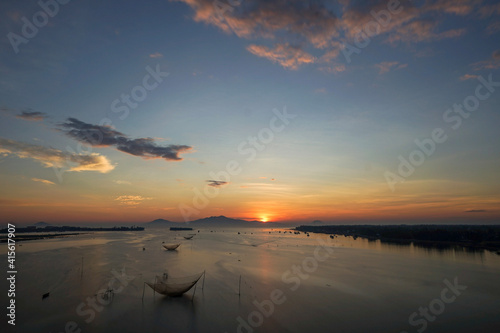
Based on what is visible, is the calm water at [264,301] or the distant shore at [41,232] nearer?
the calm water at [264,301]

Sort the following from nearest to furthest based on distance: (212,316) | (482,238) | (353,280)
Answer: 1. (212,316)
2. (353,280)
3. (482,238)

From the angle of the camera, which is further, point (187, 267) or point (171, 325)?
point (187, 267)

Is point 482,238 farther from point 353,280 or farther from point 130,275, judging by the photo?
point 130,275

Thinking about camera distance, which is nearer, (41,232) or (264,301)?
(264,301)

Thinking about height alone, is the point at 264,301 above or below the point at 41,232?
above

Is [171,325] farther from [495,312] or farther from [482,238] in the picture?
[482,238]

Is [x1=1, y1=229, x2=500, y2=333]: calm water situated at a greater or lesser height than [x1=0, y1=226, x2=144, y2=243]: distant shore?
greater

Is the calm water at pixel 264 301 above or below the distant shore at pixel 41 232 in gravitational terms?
above

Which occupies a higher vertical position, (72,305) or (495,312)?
(72,305)

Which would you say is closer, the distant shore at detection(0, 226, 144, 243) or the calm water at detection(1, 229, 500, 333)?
the calm water at detection(1, 229, 500, 333)

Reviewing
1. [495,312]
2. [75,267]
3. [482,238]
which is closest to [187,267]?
[75,267]

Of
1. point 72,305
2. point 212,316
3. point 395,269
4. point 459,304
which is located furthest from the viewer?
point 395,269
